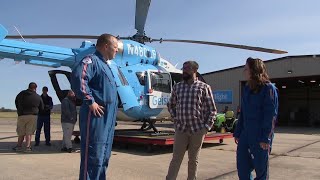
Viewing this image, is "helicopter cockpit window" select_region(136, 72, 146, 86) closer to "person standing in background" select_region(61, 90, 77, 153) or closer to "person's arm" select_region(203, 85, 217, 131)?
"person standing in background" select_region(61, 90, 77, 153)

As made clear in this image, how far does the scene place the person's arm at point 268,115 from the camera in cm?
440

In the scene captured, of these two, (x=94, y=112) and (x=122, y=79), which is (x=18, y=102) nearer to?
(x=122, y=79)

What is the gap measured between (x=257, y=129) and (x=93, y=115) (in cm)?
188

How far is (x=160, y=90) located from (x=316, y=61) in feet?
70.4

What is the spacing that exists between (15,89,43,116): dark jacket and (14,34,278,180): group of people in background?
545 centimetres

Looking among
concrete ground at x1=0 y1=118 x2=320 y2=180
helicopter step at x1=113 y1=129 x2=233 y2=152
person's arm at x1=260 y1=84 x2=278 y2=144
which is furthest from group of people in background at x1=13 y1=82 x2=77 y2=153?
person's arm at x1=260 y1=84 x2=278 y2=144

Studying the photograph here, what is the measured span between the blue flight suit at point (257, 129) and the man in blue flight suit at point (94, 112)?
158cm

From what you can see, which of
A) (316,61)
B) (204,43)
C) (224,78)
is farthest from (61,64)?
(224,78)

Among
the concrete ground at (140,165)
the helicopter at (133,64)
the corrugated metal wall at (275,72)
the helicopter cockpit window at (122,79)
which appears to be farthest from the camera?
the corrugated metal wall at (275,72)

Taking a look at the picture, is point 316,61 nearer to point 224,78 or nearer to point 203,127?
point 224,78

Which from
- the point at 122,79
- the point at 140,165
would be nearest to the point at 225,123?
the point at 122,79

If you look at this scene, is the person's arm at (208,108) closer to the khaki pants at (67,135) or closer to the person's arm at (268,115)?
the person's arm at (268,115)

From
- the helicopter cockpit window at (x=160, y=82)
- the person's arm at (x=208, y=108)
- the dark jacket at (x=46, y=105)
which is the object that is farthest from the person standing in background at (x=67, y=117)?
the person's arm at (x=208, y=108)

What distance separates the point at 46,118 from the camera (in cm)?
1205
